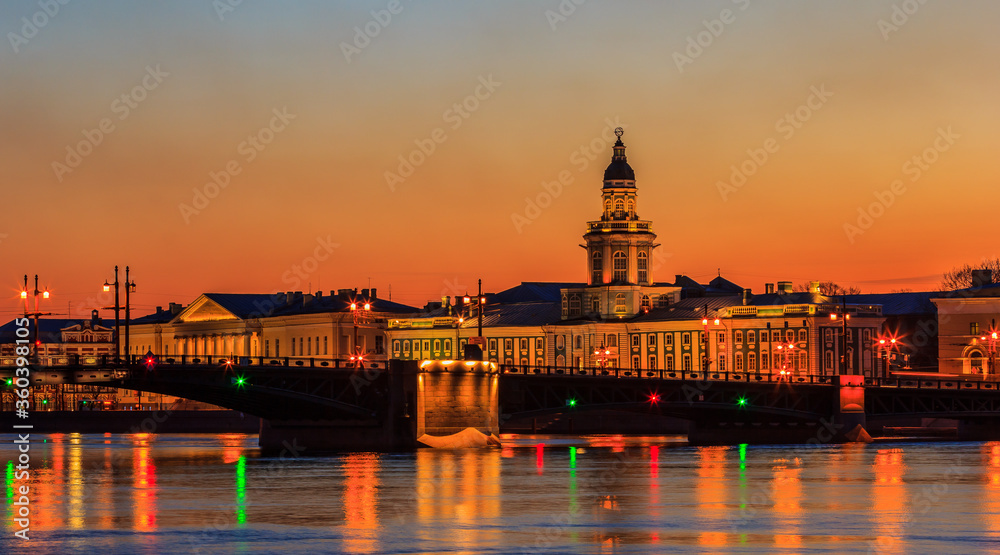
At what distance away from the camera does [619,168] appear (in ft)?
600

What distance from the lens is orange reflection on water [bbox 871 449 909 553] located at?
42.2 meters

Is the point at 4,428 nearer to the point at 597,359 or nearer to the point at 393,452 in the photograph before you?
the point at 597,359

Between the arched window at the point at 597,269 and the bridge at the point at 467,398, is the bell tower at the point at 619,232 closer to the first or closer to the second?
the arched window at the point at 597,269

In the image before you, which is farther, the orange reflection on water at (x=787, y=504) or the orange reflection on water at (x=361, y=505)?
the orange reflection on water at (x=787, y=504)

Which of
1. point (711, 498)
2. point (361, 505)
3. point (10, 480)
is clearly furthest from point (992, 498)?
point (10, 480)

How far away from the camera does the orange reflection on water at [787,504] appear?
140ft

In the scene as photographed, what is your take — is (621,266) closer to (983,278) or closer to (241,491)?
(983,278)

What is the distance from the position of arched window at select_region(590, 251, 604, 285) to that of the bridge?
218ft

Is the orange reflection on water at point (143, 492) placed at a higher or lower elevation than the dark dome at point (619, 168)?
lower

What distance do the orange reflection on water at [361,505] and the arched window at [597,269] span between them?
10300 cm

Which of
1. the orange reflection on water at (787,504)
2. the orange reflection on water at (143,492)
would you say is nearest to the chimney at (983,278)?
the orange reflection on water at (143,492)

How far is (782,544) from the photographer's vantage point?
41531 millimetres

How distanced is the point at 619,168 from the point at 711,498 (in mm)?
127327

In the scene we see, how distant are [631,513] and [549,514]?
214cm
